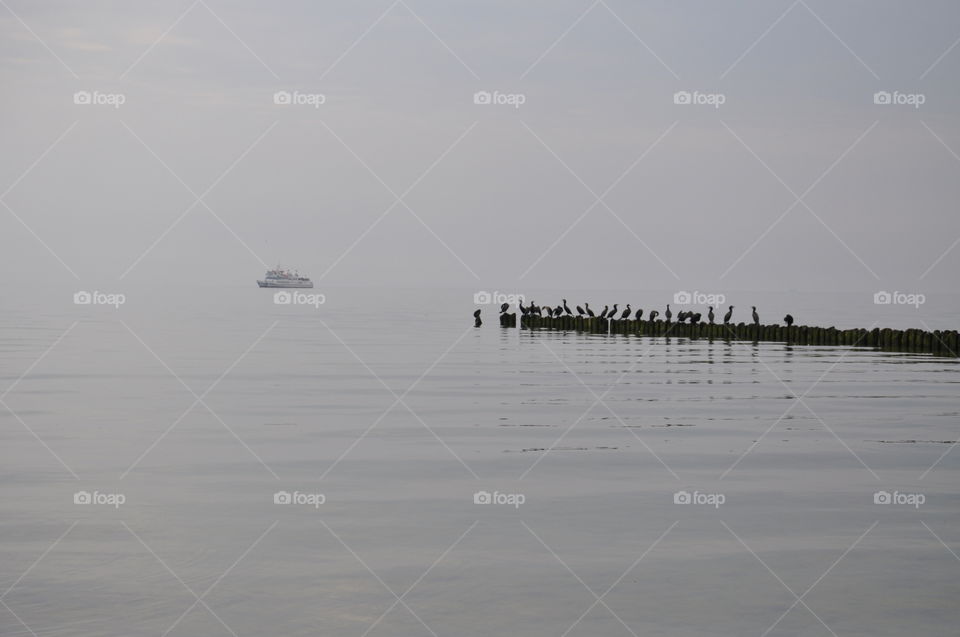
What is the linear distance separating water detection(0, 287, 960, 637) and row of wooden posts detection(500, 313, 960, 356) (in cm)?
2189

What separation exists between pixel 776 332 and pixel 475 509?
5041 centimetres

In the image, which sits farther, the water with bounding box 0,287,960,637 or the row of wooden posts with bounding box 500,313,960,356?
the row of wooden posts with bounding box 500,313,960,356

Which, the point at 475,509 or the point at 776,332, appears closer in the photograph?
the point at 475,509

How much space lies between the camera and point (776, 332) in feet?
213

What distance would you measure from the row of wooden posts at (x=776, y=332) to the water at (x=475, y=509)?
21.9 m

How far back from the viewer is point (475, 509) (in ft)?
56.9

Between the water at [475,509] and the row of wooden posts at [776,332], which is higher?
the row of wooden posts at [776,332]

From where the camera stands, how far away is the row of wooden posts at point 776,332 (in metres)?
57.3

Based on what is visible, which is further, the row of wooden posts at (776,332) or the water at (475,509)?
the row of wooden posts at (776,332)

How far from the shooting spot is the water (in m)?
12.6

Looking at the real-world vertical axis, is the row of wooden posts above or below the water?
above

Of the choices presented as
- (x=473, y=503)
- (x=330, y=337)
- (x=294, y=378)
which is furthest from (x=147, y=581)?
(x=330, y=337)

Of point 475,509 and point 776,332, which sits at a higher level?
point 776,332

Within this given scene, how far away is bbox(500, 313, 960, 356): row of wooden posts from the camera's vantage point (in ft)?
188
